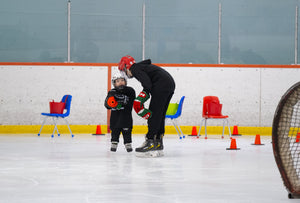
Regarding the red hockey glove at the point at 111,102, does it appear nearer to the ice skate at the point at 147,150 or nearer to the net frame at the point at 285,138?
the ice skate at the point at 147,150

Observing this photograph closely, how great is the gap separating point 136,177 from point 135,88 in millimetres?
6391

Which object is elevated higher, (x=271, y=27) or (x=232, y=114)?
(x=271, y=27)

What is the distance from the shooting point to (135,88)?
991cm

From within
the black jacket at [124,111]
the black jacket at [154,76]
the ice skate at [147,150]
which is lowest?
the ice skate at [147,150]

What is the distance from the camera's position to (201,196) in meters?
2.81

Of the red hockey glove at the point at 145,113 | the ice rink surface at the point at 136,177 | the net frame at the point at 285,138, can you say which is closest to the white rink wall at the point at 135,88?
the ice rink surface at the point at 136,177

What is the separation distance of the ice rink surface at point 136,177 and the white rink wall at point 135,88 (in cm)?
418

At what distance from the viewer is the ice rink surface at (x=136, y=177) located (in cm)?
277

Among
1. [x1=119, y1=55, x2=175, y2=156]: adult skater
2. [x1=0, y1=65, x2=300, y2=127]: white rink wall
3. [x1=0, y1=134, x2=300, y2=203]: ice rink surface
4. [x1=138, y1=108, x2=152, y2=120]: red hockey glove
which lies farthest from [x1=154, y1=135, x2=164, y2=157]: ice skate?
[x1=0, y1=65, x2=300, y2=127]: white rink wall

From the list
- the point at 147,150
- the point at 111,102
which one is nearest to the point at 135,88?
the point at 111,102

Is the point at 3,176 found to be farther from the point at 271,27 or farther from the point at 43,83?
the point at 271,27

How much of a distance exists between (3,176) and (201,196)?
1585mm

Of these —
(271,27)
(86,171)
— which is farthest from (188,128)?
(86,171)

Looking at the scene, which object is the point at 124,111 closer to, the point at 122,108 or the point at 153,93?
the point at 122,108
